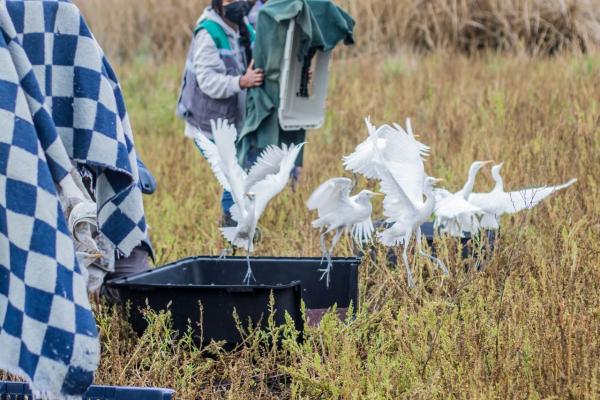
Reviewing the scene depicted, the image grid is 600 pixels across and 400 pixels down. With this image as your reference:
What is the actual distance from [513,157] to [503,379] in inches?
120

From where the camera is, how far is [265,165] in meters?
3.35

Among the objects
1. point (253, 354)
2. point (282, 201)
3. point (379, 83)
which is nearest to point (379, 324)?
point (253, 354)

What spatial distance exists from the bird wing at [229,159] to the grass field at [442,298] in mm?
426

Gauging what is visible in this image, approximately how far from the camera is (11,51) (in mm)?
2361

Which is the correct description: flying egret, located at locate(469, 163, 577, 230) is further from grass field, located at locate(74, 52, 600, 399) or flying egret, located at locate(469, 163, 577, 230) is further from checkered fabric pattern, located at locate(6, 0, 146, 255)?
checkered fabric pattern, located at locate(6, 0, 146, 255)

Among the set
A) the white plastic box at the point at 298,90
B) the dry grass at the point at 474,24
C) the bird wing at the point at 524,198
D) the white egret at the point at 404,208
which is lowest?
the white egret at the point at 404,208

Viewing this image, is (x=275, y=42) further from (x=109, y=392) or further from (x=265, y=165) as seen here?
(x=109, y=392)

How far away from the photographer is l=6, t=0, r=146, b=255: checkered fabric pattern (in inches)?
105

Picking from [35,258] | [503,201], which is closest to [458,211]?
[503,201]

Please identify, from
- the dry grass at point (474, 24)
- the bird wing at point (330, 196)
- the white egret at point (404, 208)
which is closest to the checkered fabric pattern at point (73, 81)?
the bird wing at point (330, 196)

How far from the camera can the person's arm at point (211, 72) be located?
487cm

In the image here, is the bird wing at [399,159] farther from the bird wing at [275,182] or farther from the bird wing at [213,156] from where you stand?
the bird wing at [213,156]

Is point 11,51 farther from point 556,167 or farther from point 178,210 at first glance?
point 556,167

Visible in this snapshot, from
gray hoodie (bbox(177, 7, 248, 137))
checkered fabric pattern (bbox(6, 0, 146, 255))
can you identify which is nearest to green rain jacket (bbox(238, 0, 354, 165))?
gray hoodie (bbox(177, 7, 248, 137))
